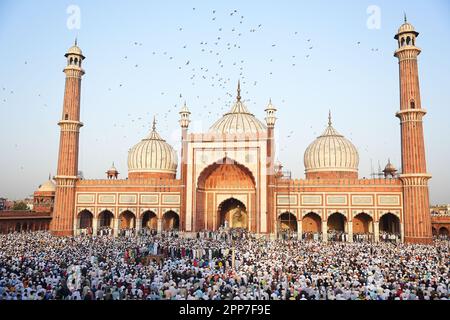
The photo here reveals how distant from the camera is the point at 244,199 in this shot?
100 ft

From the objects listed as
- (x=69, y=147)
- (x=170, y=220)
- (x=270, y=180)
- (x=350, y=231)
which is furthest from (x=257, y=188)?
(x=69, y=147)

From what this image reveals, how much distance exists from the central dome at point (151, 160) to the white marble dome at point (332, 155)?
12605 millimetres

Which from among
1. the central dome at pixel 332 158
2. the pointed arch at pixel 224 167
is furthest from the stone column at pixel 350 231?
the pointed arch at pixel 224 167

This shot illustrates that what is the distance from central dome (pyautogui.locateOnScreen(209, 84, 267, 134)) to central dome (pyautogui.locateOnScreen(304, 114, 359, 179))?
5.06 meters

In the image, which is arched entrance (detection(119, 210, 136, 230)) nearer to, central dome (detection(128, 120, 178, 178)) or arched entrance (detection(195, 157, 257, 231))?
central dome (detection(128, 120, 178, 178))

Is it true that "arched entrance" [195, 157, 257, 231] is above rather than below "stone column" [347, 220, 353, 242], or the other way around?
above

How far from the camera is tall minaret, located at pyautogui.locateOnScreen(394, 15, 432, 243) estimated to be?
24.9 m

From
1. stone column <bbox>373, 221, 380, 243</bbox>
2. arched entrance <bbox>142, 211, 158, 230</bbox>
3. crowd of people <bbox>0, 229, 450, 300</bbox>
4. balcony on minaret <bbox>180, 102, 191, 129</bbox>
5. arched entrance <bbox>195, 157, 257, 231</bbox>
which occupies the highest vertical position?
balcony on minaret <bbox>180, 102, 191, 129</bbox>

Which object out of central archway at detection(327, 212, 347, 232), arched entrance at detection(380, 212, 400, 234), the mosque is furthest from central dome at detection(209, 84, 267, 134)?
arched entrance at detection(380, 212, 400, 234)

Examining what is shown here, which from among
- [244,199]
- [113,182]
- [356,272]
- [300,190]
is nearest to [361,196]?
[300,190]

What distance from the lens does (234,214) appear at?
33.1m

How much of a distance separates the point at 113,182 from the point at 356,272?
2307cm

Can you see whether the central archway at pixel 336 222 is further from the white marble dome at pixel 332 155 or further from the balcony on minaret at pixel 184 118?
the balcony on minaret at pixel 184 118

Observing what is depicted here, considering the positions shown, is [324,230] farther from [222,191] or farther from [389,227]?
[222,191]
